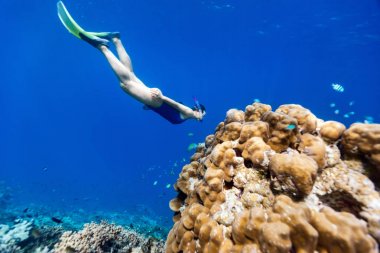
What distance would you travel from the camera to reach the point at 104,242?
634 cm

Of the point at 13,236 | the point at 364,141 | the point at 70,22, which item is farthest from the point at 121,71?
the point at 13,236

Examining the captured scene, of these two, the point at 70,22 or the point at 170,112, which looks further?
the point at 70,22

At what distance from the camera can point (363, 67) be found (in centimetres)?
5025

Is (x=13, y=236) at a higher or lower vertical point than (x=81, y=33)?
lower

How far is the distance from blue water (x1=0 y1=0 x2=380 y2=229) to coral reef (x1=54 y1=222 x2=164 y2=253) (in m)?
4.16

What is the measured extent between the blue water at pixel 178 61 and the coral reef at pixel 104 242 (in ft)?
13.7

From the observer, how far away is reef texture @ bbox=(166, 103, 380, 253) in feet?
7.43

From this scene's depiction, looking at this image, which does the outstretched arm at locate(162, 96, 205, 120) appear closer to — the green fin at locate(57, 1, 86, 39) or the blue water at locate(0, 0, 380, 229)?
the blue water at locate(0, 0, 380, 229)

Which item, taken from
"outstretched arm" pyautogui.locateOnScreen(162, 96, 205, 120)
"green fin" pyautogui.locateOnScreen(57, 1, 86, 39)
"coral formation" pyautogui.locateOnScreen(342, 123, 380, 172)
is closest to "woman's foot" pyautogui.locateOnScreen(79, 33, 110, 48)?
"green fin" pyautogui.locateOnScreen(57, 1, 86, 39)

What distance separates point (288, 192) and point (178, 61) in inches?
2160

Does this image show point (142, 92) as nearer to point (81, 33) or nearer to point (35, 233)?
point (81, 33)

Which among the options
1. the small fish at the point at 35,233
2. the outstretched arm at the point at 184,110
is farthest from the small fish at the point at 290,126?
the small fish at the point at 35,233

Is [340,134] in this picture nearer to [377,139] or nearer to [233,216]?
[377,139]

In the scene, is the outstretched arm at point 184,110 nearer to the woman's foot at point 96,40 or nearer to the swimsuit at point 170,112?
the swimsuit at point 170,112
